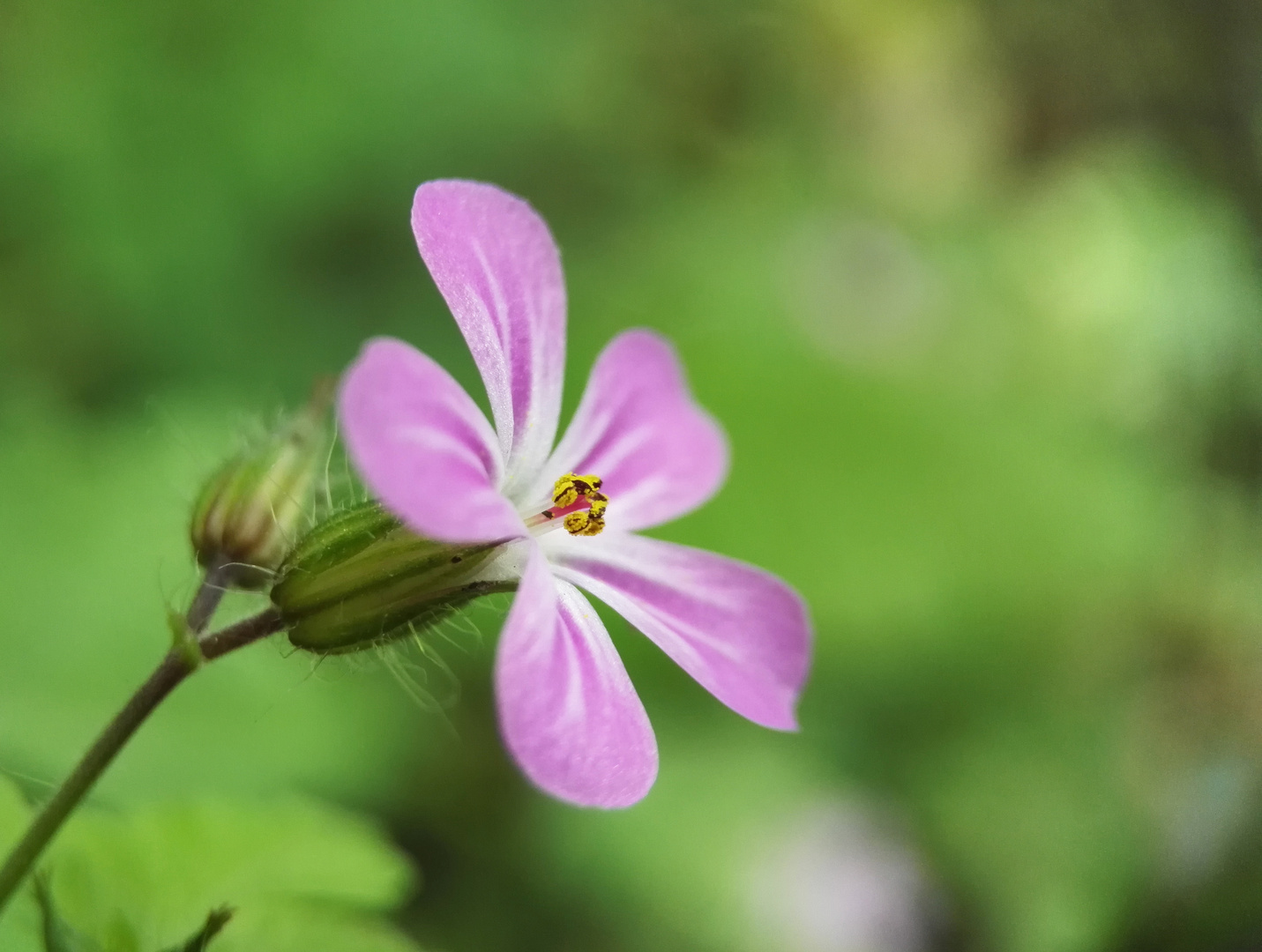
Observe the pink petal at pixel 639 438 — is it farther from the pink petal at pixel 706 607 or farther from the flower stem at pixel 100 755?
the flower stem at pixel 100 755

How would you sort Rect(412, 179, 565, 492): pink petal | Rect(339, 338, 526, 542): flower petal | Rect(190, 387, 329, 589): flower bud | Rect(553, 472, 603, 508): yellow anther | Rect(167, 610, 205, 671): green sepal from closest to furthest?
1. Rect(339, 338, 526, 542): flower petal
2. Rect(167, 610, 205, 671): green sepal
3. Rect(412, 179, 565, 492): pink petal
4. Rect(553, 472, 603, 508): yellow anther
5. Rect(190, 387, 329, 589): flower bud

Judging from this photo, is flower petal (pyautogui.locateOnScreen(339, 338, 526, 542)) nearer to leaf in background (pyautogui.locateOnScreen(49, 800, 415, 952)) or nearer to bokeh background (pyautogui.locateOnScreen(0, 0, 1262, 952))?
leaf in background (pyautogui.locateOnScreen(49, 800, 415, 952))

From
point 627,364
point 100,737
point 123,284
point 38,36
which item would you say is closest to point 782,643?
point 627,364

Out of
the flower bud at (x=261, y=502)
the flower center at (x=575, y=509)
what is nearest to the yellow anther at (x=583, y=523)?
the flower center at (x=575, y=509)

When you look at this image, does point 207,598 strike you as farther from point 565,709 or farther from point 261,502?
point 565,709

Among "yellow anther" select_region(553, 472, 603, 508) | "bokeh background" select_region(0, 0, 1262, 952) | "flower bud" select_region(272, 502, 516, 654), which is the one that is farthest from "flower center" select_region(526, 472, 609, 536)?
"bokeh background" select_region(0, 0, 1262, 952)
